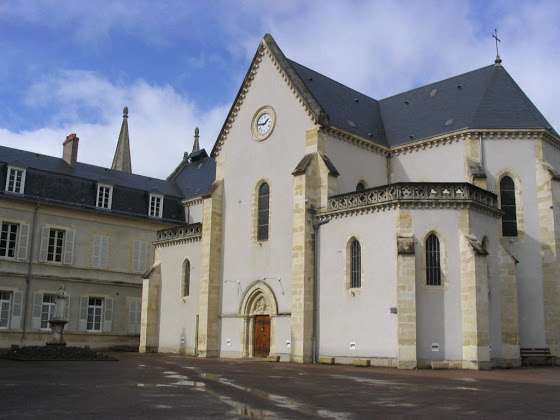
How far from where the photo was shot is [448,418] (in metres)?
9.78

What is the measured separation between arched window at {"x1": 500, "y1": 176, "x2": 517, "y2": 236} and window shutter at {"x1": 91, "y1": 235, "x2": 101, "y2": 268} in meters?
24.0

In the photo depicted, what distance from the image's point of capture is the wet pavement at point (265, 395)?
10.1m

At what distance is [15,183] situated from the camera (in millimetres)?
35500

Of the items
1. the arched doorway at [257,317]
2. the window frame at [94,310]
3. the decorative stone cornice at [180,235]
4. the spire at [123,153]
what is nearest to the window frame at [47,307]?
the window frame at [94,310]

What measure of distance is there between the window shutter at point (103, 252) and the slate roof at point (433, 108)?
16.5 meters

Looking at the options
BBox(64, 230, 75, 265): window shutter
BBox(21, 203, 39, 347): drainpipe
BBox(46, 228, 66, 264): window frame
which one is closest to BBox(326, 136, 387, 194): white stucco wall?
BBox(64, 230, 75, 265): window shutter

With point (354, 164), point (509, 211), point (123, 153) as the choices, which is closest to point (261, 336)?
point (354, 164)

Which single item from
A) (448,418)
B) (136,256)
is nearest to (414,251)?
(448,418)

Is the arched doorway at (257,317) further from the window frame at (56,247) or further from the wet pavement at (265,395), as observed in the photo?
the window frame at (56,247)

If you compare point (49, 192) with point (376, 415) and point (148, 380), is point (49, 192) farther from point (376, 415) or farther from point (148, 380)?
point (376, 415)

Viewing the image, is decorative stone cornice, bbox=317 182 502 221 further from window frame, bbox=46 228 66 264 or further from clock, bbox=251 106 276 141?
window frame, bbox=46 228 66 264

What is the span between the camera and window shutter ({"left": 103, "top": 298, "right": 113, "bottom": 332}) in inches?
1483

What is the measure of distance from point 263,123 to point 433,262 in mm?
12188

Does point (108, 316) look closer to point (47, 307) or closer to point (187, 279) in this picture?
point (47, 307)
